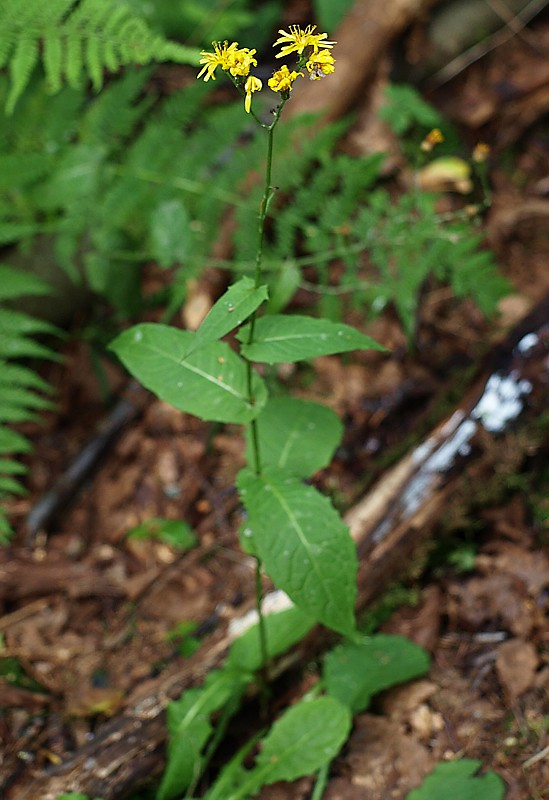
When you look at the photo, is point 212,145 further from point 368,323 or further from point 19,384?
point 19,384

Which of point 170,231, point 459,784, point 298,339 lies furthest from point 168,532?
point 298,339

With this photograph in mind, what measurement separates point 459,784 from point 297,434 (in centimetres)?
119

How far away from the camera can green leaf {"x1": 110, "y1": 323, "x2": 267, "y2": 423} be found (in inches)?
77.8

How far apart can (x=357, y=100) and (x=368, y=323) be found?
1.40 m

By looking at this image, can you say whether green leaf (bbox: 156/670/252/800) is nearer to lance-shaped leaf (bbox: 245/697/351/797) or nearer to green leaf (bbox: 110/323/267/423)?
lance-shaped leaf (bbox: 245/697/351/797)

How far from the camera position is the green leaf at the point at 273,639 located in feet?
7.98

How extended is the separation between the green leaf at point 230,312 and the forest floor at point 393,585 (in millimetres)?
1492

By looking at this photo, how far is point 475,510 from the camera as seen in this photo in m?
2.89

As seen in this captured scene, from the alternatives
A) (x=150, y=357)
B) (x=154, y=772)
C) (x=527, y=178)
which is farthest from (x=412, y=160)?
(x=154, y=772)

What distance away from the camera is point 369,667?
2.47 m

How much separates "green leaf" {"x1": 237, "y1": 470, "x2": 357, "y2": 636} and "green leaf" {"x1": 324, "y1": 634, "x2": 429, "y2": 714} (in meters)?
0.63

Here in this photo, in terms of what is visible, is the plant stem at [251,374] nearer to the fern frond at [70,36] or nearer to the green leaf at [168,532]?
the green leaf at [168,532]

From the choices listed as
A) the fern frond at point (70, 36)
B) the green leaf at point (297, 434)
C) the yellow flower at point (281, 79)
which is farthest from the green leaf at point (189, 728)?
the fern frond at point (70, 36)

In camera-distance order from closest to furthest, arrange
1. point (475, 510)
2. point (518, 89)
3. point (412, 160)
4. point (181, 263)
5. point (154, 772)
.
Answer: point (154, 772)
point (475, 510)
point (181, 263)
point (412, 160)
point (518, 89)
